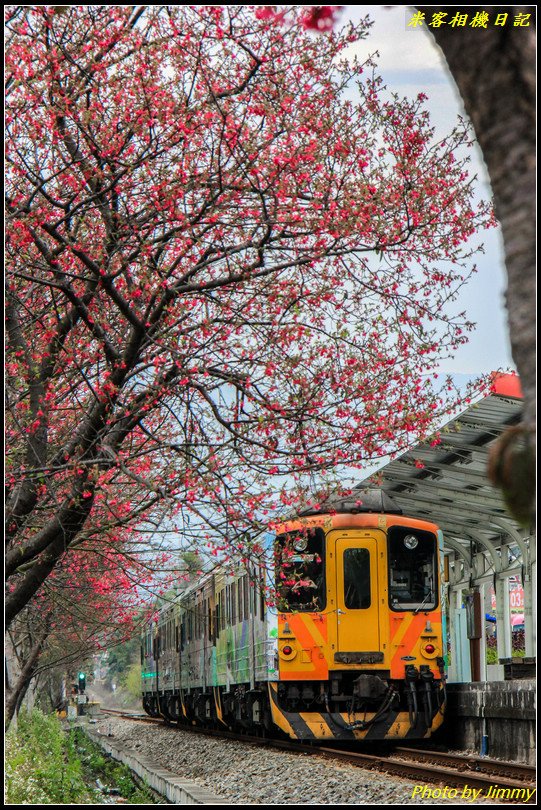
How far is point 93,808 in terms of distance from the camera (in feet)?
31.7

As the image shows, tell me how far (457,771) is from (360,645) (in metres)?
2.89

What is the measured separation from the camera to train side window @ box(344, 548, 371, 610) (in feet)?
46.3

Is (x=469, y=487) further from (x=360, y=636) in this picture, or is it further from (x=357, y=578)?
(x=360, y=636)

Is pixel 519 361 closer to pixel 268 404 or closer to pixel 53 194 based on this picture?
pixel 268 404

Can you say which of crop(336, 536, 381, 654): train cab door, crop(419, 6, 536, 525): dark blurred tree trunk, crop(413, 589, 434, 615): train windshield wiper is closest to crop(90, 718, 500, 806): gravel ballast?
crop(336, 536, 381, 654): train cab door

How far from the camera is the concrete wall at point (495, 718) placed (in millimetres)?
11852

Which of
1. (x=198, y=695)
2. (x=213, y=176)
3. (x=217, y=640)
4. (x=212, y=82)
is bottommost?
(x=198, y=695)

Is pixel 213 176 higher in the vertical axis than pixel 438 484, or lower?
higher

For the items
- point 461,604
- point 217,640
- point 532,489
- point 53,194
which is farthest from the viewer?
point 461,604

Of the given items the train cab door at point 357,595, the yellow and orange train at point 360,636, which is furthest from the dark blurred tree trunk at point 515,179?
the train cab door at point 357,595

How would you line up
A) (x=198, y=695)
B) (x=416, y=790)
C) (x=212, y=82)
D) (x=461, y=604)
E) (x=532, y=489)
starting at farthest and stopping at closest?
(x=198, y=695), (x=461, y=604), (x=416, y=790), (x=212, y=82), (x=532, y=489)

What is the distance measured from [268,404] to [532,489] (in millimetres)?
5752

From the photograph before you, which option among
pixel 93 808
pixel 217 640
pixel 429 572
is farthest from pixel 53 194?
pixel 217 640

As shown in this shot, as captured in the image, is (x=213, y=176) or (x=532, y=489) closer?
(x=532, y=489)
